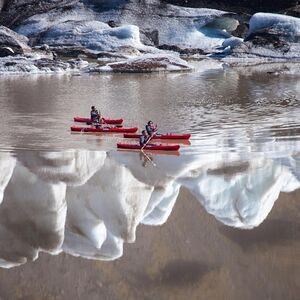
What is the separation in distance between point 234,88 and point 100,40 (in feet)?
73.6

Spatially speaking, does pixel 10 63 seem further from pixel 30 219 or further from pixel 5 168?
pixel 30 219

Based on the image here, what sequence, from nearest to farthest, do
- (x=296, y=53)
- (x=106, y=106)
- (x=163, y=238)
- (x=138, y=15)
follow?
1. (x=163, y=238)
2. (x=106, y=106)
3. (x=296, y=53)
4. (x=138, y=15)

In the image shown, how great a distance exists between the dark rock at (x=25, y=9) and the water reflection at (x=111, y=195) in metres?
46.2

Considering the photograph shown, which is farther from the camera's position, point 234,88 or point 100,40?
point 100,40

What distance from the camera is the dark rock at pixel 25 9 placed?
5756cm

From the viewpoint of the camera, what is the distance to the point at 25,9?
58594 millimetres

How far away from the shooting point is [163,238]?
334 inches

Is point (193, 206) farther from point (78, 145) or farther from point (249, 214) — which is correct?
point (78, 145)

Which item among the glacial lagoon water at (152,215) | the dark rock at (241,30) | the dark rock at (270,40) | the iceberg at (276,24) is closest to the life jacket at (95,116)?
the glacial lagoon water at (152,215)

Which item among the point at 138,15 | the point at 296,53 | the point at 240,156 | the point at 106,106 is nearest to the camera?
the point at 240,156

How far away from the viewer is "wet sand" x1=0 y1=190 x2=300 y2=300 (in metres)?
7.16

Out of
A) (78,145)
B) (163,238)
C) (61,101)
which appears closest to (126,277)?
(163,238)

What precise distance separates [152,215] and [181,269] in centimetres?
175

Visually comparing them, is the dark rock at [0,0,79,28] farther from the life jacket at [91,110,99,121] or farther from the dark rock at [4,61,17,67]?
the life jacket at [91,110,99,121]
